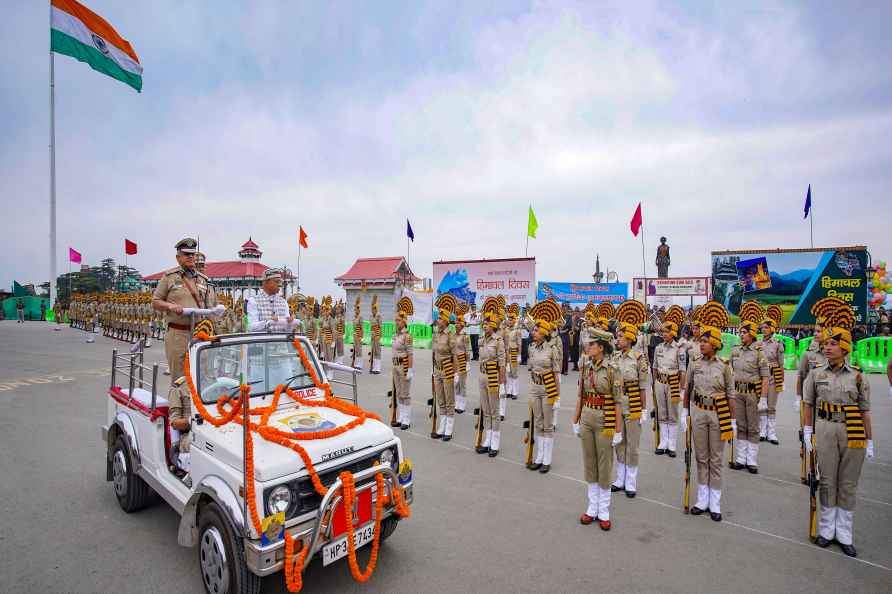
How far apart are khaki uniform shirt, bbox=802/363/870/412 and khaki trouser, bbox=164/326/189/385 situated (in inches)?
290

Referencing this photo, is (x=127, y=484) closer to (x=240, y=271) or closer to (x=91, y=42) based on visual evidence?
(x=91, y=42)

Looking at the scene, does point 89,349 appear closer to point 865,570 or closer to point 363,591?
point 363,591

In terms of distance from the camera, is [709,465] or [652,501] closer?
[709,465]

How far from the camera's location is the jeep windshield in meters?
4.33

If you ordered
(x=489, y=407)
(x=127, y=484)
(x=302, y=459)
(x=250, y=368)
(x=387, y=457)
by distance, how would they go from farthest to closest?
(x=489, y=407) → (x=127, y=484) → (x=250, y=368) → (x=387, y=457) → (x=302, y=459)

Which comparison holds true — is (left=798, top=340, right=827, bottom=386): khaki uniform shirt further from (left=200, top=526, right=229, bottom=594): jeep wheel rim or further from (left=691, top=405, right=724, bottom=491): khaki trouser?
(left=200, top=526, right=229, bottom=594): jeep wheel rim

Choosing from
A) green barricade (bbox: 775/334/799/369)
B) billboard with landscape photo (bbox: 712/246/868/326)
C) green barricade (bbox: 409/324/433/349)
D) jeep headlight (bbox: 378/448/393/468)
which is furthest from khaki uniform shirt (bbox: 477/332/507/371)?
billboard with landscape photo (bbox: 712/246/868/326)

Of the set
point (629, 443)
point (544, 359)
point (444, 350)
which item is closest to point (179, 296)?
point (444, 350)

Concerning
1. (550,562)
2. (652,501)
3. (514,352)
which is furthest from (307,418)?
(514,352)

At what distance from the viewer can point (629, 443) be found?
6.17m

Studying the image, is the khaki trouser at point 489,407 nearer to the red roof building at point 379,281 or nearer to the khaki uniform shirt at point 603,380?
the khaki uniform shirt at point 603,380

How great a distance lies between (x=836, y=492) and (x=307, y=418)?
5.56 metres

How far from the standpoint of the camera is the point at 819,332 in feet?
22.1

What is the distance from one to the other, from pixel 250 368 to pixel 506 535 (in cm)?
328
